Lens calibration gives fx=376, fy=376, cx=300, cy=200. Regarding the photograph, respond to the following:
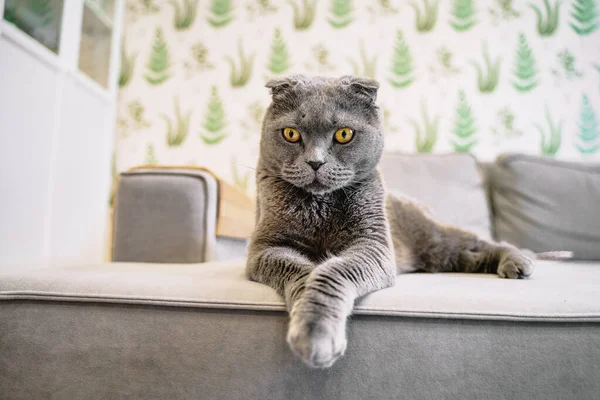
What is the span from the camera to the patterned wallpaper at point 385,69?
2.32 metres

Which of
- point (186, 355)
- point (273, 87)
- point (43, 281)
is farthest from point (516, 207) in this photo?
point (43, 281)

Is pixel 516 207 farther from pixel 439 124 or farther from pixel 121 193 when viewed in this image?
pixel 121 193

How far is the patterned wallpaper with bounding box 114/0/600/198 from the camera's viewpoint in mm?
2320

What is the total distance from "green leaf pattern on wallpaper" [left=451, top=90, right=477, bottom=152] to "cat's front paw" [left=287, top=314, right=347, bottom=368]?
2.03m

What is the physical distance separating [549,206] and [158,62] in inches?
97.1

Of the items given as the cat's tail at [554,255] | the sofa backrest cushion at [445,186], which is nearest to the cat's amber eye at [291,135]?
the sofa backrest cushion at [445,186]

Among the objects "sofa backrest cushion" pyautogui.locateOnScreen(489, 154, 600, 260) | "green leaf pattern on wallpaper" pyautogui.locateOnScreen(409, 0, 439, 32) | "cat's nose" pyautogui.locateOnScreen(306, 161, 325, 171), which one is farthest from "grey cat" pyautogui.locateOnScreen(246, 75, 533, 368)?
"green leaf pattern on wallpaper" pyautogui.locateOnScreen(409, 0, 439, 32)

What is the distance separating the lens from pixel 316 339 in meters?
0.59

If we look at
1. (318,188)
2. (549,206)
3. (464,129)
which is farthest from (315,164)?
(464,129)

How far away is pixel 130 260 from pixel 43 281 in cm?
67

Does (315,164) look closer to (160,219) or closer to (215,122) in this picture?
(160,219)

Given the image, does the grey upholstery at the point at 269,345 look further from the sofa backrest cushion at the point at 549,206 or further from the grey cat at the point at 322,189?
the sofa backrest cushion at the point at 549,206

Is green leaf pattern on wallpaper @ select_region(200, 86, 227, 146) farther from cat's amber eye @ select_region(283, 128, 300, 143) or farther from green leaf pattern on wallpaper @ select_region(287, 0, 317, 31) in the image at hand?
cat's amber eye @ select_region(283, 128, 300, 143)

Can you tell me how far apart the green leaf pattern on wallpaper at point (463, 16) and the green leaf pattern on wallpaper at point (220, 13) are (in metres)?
1.46
